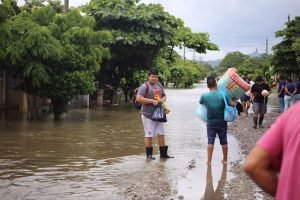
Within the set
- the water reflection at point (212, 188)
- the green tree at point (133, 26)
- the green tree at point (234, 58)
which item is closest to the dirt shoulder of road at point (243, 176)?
the water reflection at point (212, 188)

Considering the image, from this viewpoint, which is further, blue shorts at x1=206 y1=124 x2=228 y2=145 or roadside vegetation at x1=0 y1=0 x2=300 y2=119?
roadside vegetation at x1=0 y1=0 x2=300 y2=119

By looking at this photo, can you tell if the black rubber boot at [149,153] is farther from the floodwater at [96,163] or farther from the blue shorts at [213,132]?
the blue shorts at [213,132]

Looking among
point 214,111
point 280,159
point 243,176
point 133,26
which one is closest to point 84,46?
point 133,26

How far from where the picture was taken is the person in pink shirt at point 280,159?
81.4 inches

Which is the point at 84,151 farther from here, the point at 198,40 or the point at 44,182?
the point at 198,40

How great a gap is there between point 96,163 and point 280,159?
7159mm

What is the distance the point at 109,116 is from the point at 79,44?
347cm

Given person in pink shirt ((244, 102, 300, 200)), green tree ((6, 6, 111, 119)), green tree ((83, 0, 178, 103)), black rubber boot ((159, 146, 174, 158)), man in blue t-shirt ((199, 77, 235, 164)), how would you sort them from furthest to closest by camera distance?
1. green tree ((83, 0, 178, 103))
2. green tree ((6, 6, 111, 119))
3. black rubber boot ((159, 146, 174, 158))
4. man in blue t-shirt ((199, 77, 235, 164))
5. person in pink shirt ((244, 102, 300, 200))

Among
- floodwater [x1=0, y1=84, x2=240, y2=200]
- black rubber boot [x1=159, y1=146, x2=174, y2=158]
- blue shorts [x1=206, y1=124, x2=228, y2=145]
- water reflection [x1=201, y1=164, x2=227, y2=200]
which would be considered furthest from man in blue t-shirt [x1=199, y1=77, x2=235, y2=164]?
black rubber boot [x1=159, y1=146, x2=174, y2=158]

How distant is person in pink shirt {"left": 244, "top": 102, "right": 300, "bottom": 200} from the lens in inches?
81.4

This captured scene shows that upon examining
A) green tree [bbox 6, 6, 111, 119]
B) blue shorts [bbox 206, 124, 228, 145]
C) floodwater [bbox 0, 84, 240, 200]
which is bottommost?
floodwater [bbox 0, 84, 240, 200]

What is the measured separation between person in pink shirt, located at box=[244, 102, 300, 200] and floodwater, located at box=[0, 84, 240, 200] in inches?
175

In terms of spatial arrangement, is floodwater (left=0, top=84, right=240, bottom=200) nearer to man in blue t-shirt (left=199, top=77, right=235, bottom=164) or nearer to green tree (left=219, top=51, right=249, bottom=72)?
man in blue t-shirt (left=199, top=77, right=235, bottom=164)

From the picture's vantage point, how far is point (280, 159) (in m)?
2.19
